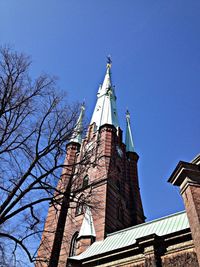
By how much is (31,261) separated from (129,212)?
16096 mm

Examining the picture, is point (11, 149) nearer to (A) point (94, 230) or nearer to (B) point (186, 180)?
(B) point (186, 180)

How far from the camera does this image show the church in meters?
10.5

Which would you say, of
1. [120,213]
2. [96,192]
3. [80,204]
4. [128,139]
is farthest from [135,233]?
[128,139]

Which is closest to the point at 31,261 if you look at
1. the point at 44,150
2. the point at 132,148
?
the point at 44,150

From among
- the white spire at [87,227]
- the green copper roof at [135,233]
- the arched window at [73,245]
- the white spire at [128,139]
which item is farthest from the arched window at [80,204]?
the white spire at [128,139]

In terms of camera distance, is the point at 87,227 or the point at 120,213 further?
the point at 120,213

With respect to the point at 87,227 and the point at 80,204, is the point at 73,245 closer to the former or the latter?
the point at 87,227

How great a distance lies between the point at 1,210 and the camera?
26.3 ft

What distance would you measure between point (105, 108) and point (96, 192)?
14.5 m

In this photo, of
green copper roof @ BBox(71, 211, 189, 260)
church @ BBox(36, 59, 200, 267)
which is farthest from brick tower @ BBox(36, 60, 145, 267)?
green copper roof @ BBox(71, 211, 189, 260)

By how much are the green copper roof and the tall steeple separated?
13.5 meters

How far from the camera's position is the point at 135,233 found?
49.4 ft

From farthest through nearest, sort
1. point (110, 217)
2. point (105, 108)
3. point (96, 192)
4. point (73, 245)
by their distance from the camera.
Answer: point (105, 108), point (110, 217), point (96, 192), point (73, 245)

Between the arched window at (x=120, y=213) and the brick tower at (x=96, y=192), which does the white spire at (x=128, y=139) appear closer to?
the brick tower at (x=96, y=192)
